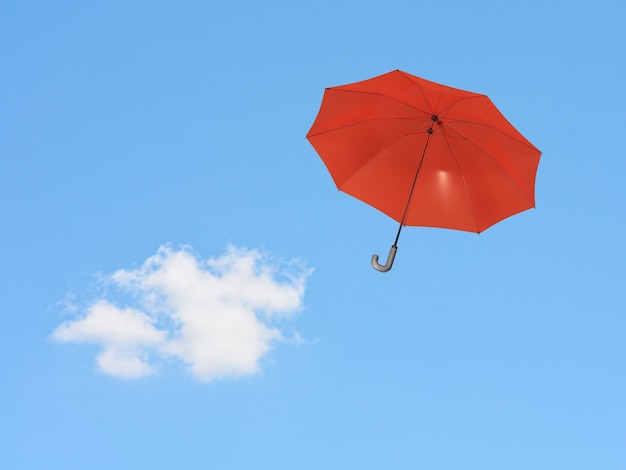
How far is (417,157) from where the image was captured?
32.5 ft

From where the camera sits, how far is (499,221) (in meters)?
10.1

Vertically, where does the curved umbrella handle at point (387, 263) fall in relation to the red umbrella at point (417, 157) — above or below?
below

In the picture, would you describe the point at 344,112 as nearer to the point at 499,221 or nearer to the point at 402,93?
the point at 402,93

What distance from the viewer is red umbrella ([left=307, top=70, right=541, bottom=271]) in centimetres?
972

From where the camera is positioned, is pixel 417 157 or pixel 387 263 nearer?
pixel 387 263

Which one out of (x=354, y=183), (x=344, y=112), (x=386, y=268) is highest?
(x=344, y=112)

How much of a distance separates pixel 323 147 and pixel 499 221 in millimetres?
2392

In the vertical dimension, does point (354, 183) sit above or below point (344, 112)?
below

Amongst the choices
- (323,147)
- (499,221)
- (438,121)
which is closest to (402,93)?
(438,121)

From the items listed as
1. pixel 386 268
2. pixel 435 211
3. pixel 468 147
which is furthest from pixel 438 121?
pixel 386 268

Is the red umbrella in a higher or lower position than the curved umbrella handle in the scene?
higher

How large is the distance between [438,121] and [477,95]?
61 centimetres

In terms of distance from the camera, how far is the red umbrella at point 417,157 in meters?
9.72

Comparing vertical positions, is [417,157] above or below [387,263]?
above
